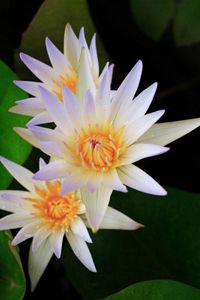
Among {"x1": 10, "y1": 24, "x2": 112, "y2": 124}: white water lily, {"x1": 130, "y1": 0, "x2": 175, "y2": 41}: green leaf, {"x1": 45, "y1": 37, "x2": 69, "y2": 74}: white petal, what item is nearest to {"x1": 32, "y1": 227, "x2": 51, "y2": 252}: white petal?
{"x1": 10, "y1": 24, "x2": 112, "y2": 124}: white water lily

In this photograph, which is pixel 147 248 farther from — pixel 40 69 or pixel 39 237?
pixel 40 69

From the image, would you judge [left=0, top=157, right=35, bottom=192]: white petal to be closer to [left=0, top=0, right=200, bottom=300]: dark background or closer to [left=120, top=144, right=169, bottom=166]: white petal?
[left=120, top=144, right=169, bottom=166]: white petal

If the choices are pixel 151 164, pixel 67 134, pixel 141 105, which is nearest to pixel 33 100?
pixel 67 134

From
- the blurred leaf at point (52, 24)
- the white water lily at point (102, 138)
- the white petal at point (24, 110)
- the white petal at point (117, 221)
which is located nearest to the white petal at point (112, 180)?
the white water lily at point (102, 138)

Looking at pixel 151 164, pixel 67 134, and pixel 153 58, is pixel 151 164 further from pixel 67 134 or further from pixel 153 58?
pixel 67 134

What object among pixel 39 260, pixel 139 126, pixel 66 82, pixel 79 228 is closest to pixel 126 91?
pixel 139 126
